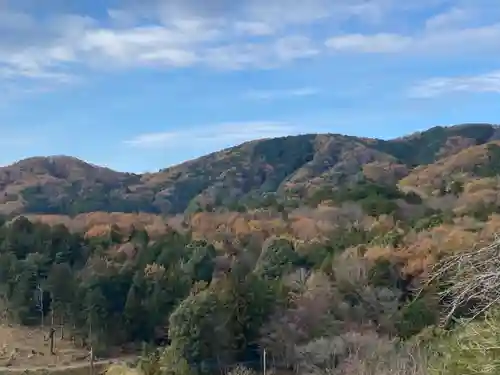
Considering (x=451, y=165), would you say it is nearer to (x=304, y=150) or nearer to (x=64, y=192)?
(x=304, y=150)

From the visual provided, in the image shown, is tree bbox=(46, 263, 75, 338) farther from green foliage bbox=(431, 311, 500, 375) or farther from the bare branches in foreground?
the bare branches in foreground

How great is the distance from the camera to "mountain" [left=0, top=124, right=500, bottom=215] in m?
67.8

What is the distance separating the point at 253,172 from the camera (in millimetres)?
91625

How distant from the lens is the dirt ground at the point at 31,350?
24.1 metres

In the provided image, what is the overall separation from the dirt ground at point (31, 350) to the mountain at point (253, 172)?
122 feet

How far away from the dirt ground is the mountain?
37.2m

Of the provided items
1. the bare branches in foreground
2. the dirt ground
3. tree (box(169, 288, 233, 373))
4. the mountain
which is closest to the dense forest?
tree (box(169, 288, 233, 373))

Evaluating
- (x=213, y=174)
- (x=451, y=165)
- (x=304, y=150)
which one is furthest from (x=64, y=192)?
(x=451, y=165)

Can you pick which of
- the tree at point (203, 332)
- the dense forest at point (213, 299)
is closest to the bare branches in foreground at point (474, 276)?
the dense forest at point (213, 299)

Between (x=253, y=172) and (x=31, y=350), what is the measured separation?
67184 millimetres

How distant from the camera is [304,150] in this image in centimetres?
9844

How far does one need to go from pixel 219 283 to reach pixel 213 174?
70223 millimetres

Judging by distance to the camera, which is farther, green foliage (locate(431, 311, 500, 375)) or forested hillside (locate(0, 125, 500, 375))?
forested hillside (locate(0, 125, 500, 375))

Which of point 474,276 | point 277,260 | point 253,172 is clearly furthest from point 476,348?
point 253,172
